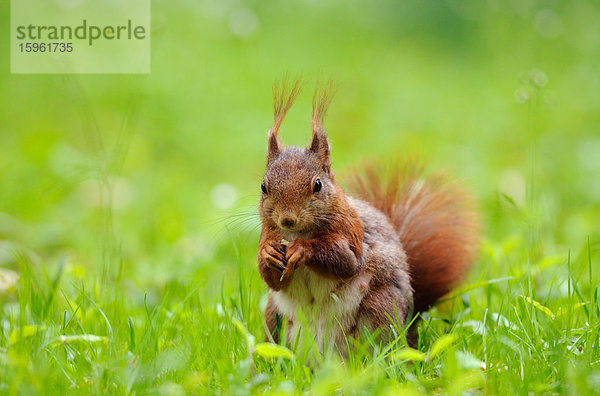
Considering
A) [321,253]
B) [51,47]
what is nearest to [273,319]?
[321,253]

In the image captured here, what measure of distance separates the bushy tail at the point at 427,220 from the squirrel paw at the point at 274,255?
57cm

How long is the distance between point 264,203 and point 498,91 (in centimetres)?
436

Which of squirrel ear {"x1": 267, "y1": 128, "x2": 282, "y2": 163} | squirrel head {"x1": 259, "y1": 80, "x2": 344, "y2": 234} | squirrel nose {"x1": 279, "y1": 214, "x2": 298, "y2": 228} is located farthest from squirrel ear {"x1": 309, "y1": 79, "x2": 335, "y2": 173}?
squirrel nose {"x1": 279, "y1": 214, "x2": 298, "y2": 228}

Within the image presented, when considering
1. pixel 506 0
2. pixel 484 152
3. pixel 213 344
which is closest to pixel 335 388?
pixel 213 344

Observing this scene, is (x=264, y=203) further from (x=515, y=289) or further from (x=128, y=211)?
(x=128, y=211)

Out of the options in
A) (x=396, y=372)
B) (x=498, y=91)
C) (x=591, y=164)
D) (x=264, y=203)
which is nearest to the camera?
(x=396, y=372)

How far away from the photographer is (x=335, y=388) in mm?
1694

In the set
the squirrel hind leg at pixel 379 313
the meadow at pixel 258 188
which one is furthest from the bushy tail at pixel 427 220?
the squirrel hind leg at pixel 379 313

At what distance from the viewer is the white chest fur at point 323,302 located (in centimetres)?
207

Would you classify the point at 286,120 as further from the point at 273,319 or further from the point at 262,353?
the point at 262,353

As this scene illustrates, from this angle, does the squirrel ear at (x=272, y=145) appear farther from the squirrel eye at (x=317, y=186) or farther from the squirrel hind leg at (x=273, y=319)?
the squirrel hind leg at (x=273, y=319)

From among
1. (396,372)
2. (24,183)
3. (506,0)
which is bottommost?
(396,372)

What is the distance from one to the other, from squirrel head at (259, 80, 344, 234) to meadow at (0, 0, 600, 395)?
0.90 feet

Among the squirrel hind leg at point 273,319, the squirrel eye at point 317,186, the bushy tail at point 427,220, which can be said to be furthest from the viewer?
the bushy tail at point 427,220
